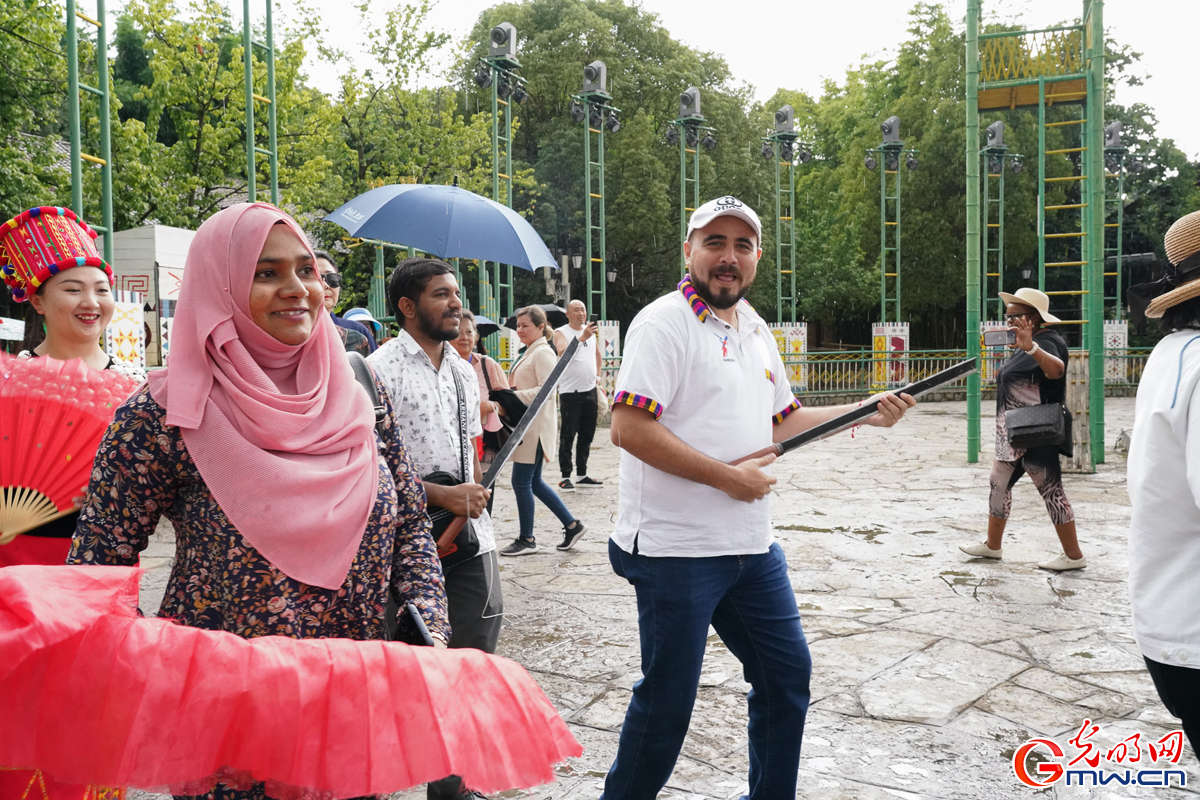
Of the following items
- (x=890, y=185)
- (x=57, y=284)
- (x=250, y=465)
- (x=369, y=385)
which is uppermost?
(x=890, y=185)

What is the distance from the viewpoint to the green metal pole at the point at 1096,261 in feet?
39.7

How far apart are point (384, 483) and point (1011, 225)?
36599 mm

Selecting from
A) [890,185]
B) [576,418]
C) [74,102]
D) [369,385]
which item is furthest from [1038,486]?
[890,185]

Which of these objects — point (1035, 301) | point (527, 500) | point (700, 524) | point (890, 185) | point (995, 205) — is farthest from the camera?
point (995, 205)

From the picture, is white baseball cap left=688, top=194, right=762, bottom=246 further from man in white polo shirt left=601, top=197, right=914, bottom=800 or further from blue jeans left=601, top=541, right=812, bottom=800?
blue jeans left=601, top=541, right=812, bottom=800

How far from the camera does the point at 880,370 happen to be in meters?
26.0

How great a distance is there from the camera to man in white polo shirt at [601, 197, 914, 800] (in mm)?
2850

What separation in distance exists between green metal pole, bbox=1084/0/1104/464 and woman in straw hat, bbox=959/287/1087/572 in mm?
5784

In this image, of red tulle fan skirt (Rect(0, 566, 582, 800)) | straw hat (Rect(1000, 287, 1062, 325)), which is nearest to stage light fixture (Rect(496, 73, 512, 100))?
straw hat (Rect(1000, 287, 1062, 325))

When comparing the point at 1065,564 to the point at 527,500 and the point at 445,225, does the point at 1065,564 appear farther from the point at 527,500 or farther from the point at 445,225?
the point at 445,225

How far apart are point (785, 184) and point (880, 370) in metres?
18.2

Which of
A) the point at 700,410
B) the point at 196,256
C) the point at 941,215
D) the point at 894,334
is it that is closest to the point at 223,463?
the point at 196,256

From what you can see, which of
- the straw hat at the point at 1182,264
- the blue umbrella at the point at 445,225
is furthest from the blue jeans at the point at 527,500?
the straw hat at the point at 1182,264

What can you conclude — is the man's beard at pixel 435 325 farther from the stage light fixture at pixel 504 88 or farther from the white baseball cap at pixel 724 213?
the stage light fixture at pixel 504 88
